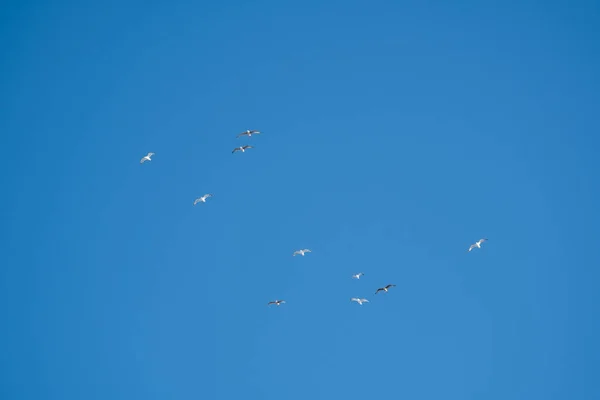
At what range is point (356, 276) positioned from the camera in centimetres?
6431

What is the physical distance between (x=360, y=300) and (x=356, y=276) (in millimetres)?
3518

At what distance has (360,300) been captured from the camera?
219 ft
